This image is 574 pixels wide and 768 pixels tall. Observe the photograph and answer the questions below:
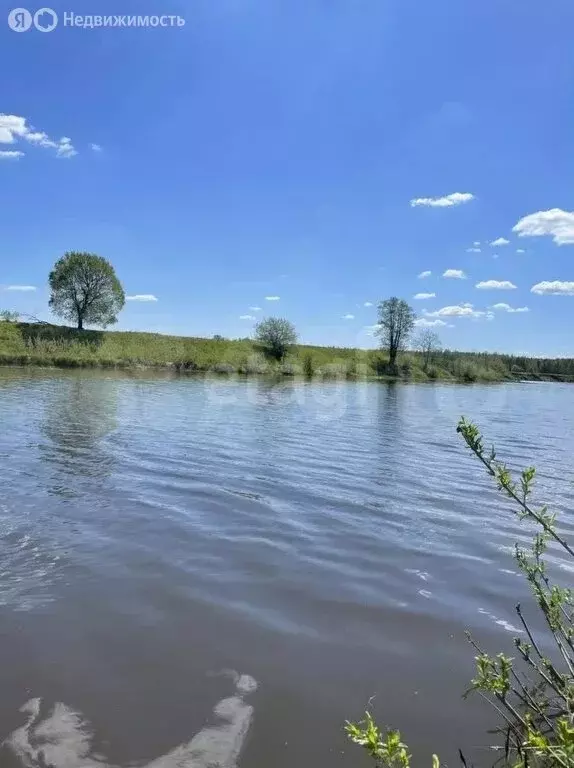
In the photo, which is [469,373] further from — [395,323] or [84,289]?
[84,289]

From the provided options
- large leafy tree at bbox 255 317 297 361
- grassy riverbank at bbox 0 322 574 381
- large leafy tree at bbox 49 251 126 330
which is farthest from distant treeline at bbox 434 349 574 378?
large leafy tree at bbox 49 251 126 330

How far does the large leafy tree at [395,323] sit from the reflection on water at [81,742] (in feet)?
267

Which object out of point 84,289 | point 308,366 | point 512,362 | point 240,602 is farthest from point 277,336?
point 240,602

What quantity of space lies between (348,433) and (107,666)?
14130 mm

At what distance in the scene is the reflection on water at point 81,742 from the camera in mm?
3178

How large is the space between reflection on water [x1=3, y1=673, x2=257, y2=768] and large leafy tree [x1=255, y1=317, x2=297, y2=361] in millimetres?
73214

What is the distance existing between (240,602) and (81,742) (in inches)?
87.0

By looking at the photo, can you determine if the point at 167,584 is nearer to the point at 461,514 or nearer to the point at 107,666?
the point at 107,666

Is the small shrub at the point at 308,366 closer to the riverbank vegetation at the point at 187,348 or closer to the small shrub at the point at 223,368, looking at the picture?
the riverbank vegetation at the point at 187,348

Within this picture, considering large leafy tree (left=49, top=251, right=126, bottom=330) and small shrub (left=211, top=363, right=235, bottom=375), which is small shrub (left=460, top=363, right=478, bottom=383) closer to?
small shrub (left=211, top=363, right=235, bottom=375)

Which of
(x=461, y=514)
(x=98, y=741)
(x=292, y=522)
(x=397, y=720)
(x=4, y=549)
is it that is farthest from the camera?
(x=461, y=514)

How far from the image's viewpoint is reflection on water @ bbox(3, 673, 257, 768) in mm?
3178

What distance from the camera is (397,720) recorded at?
3688mm

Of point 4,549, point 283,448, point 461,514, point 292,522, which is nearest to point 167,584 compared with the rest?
point 4,549
